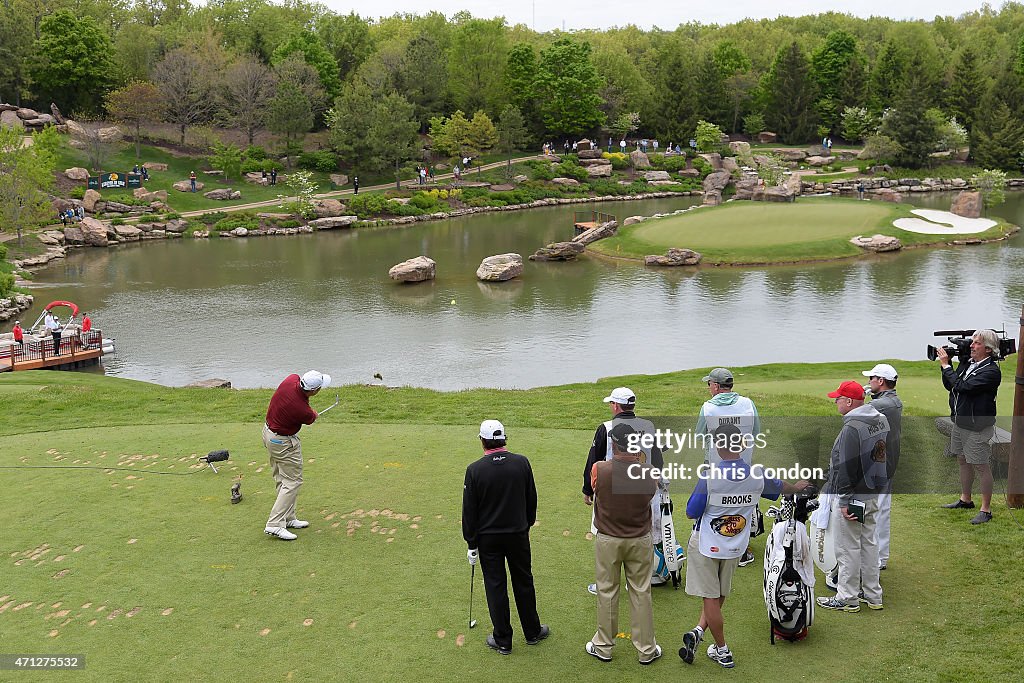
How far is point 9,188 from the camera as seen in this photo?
48.8 meters

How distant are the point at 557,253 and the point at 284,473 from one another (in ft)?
124

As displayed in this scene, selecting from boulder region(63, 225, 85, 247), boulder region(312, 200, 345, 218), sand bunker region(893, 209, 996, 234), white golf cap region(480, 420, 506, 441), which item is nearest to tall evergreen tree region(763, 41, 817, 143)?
sand bunker region(893, 209, 996, 234)

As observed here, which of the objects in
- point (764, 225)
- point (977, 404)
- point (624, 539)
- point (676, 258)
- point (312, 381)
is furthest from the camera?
point (764, 225)

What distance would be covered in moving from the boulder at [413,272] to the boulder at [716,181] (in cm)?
4184

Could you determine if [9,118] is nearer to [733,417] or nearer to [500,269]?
[500,269]

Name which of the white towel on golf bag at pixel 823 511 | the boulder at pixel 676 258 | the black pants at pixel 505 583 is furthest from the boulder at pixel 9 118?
the white towel on golf bag at pixel 823 511

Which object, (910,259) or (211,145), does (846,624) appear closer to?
(910,259)

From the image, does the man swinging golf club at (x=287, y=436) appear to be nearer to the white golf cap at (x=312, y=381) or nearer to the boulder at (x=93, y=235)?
the white golf cap at (x=312, y=381)

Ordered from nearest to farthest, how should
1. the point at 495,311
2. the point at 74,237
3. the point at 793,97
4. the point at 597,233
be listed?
the point at 495,311, the point at 597,233, the point at 74,237, the point at 793,97

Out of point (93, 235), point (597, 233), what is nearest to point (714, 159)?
point (597, 233)

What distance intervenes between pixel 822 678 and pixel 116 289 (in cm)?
3961

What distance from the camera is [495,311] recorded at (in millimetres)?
34750

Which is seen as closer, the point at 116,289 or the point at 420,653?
the point at 420,653

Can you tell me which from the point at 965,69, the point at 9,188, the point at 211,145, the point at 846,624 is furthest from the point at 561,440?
the point at 965,69
